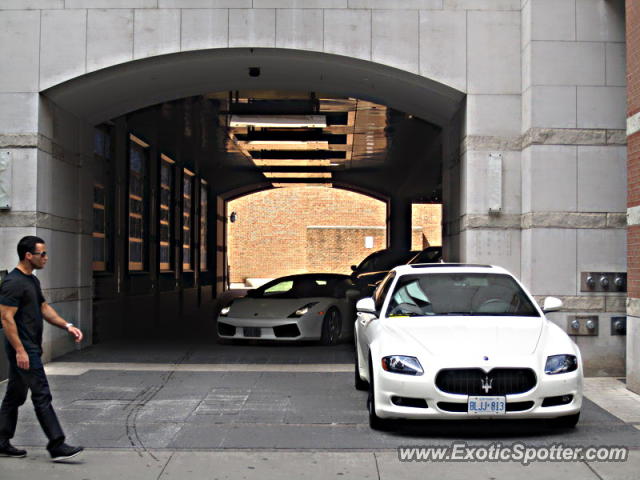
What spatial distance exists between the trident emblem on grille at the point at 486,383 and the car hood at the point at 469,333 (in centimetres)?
24

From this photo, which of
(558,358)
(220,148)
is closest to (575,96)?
(558,358)

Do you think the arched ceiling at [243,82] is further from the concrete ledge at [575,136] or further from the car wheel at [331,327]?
the car wheel at [331,327]

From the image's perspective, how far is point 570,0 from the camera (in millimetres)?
11078

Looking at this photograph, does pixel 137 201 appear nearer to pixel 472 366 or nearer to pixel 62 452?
pixel 62 452

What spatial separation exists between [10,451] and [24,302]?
1.22m

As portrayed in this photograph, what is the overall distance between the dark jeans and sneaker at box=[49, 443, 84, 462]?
1.9 inches

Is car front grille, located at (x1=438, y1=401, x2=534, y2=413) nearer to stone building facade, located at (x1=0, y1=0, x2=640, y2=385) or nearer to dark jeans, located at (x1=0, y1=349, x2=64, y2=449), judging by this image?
dark jeans, located at (x1=0, y1=349, x2=64, y2=449)

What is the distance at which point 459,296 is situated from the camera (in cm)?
838

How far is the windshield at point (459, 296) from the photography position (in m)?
8.12

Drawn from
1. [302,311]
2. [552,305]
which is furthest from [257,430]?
[302,311]

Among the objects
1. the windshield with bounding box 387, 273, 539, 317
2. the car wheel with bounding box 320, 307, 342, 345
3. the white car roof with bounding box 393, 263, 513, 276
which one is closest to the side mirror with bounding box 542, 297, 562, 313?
the windshield with bounding box 387, 273, 539, 317

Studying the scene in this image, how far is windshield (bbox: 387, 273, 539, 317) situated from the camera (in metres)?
8.12

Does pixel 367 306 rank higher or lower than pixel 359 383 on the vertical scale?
higher

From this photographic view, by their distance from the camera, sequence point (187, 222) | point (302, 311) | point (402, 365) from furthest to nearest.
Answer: point (187, 222)
point (302, 311)
point (402, 365)
